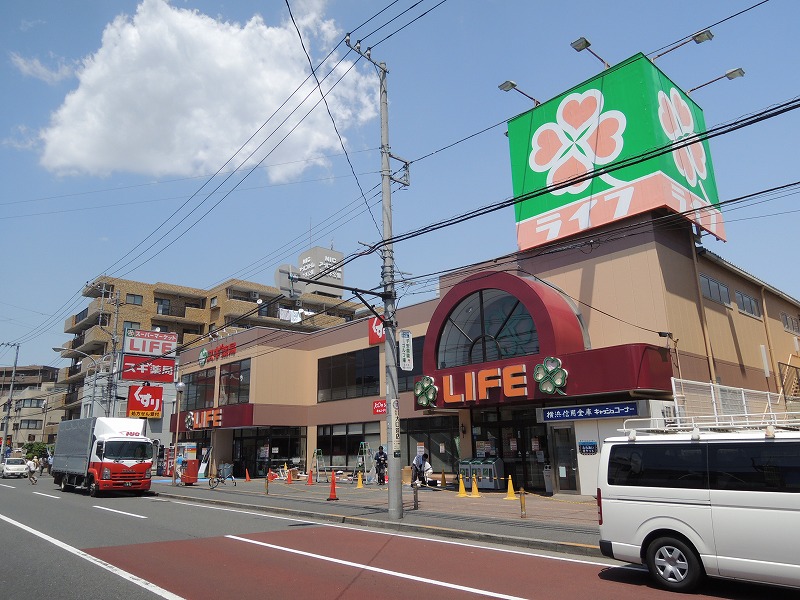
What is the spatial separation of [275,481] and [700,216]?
80.5 feet

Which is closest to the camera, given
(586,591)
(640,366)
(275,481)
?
(586,591)

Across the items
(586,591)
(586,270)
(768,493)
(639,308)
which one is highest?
(586,270)

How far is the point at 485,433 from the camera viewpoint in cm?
2398

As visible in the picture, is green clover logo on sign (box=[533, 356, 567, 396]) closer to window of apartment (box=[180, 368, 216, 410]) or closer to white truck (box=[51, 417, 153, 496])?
white truck (box=[51, 417, 153, 496])

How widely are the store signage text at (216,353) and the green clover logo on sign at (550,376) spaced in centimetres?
2464

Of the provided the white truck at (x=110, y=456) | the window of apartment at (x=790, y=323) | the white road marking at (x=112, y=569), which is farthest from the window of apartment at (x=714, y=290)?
the white truck at (x=110, y=456)

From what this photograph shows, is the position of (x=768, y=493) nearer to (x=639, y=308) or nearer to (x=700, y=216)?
(x=639, y=308)

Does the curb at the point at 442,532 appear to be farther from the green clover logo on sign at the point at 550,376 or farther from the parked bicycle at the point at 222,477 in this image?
the parked bicycle at the point at 222,477

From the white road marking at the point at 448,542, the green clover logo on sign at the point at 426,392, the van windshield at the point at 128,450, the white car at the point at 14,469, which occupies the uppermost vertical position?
the green clover logo on sign at the point at 426,392

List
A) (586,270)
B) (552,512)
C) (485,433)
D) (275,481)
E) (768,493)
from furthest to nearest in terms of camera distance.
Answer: (275,481) < (485,433) < (586,270) < (552,512) < (768,493)

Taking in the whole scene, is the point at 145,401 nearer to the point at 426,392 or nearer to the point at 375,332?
the point at 375,332

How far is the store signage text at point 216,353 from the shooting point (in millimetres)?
39062

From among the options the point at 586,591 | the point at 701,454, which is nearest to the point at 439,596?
the point at 586,591

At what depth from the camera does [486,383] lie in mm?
21469
